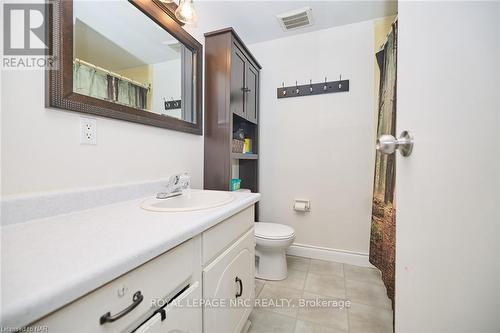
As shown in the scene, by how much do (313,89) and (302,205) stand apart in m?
1.17

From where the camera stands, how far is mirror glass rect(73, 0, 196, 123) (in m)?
0.85

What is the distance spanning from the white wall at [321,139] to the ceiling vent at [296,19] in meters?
0.16

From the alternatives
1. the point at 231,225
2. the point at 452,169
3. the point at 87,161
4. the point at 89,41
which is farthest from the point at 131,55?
the point at 452,169

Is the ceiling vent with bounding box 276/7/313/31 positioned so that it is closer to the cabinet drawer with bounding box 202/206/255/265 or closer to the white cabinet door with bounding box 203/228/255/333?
the cabinet drawer with bounding box 202/206/255/265

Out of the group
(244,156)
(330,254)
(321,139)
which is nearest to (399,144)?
(244,156)

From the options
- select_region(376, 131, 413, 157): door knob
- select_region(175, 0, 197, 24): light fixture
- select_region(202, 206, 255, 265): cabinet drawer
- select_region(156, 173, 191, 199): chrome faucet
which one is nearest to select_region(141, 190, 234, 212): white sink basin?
select_region(156, 173, 191, 199): chrome faucet

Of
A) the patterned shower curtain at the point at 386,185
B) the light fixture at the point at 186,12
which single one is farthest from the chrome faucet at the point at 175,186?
the patterned shower curtain at the point at 386,185

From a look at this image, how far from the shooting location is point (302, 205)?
6.86 feet

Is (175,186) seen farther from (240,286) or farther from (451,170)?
(451,170)

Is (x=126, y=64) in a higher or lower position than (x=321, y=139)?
higher

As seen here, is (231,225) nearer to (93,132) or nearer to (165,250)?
(165,250)

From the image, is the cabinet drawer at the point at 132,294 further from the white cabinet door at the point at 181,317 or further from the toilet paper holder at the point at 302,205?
the toilet paper holder at the point at 302,205

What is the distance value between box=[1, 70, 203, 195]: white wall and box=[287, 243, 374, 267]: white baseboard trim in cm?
171

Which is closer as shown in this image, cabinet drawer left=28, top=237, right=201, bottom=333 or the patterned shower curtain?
cabinet drawer left=28, top=237, right=201, bottom=333
